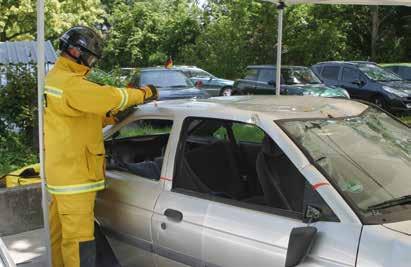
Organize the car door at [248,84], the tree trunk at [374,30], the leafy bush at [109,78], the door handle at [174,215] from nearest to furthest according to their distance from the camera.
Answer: the door handle at [174,215] < the leafy bush at [109,78] < the car door at [248,84] < the tree trunk at [374,30]

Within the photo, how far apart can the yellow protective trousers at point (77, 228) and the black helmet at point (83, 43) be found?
94cm

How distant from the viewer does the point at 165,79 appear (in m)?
13.8

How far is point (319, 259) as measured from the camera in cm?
259

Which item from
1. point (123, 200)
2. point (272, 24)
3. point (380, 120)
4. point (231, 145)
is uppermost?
point (272, 24)

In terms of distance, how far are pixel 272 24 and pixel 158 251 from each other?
25156mm

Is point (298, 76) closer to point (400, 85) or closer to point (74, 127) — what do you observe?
point (400, 85)

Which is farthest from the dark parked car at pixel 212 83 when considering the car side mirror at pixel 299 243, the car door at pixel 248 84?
the car side mirror at pixel 299 243

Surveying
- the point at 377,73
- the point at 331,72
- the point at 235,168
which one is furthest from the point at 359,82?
the point at 235,168

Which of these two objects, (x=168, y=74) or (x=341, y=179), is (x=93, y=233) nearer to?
(x=341, y=179)

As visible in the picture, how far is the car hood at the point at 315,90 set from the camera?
14.6 meters

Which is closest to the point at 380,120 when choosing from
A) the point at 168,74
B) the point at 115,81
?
the point at 115,81

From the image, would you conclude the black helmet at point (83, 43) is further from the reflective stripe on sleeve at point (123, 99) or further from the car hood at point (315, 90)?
the car hood at point (315, 90)

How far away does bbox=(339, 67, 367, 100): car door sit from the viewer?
15859 millimetres

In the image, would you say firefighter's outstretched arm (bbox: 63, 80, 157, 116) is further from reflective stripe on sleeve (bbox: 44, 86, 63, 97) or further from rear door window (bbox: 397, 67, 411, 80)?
rear door window (bbox: 397, 67, 411, 80)
